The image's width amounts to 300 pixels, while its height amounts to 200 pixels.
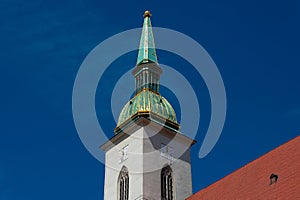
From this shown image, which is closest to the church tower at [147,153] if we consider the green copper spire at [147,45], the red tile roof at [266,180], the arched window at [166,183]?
the arched window at [166,183]

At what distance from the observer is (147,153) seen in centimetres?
3422

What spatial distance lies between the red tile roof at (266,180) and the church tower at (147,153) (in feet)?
13.9

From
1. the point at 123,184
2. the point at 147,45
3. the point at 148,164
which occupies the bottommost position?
the point at 123,184

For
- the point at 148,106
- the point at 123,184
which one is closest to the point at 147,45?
the point at 148,106

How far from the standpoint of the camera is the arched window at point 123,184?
112ft

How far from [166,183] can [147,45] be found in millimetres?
11521

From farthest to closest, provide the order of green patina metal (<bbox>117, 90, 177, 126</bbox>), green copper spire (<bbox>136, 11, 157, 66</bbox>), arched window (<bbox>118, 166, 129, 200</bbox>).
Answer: green copper spire (<bbox>136, 11, 157, 66</bbox>), green patina metal (<bbox>117, 90, 177, 126</bbox>), arched window (<bbox>118, 166, 129, 200</bbox>)

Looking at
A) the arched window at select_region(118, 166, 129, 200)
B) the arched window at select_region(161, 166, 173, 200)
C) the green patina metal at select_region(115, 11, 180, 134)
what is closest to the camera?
the arched window at select_region(161, 166, 173, 200)

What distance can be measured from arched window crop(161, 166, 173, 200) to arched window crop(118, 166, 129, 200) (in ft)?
6.59

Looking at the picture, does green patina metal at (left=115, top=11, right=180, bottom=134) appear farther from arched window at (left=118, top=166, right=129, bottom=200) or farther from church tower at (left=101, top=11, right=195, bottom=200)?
arched window at (left=118, top=166, right=129, bottom=200)

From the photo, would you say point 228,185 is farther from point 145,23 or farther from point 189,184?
point 145,23

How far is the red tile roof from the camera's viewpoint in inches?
983

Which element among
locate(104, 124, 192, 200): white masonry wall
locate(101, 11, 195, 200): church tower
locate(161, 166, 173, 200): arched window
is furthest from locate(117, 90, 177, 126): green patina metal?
locate(161, 166, 173, 200): arched window

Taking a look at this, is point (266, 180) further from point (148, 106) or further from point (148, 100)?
point (148, 100)
